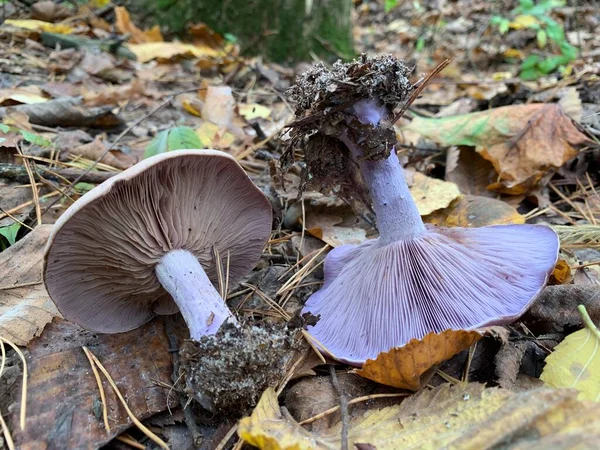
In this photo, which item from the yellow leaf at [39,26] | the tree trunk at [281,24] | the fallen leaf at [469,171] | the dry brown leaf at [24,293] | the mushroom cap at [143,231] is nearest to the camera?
the mushroom cap at [143,231]

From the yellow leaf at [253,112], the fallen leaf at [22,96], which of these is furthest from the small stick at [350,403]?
the fallen leaf at [22,96]

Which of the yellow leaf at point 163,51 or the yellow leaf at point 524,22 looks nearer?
the yellow leaf at point 163,51

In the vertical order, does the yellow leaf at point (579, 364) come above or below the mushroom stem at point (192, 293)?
above

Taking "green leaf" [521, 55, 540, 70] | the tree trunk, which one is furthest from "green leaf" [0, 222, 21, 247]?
"green leaf" [521, 55, 540, 70]

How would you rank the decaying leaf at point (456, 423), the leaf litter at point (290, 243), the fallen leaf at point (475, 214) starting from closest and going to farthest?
the decaying leaf at point (456, 423), the leaf litter at point (290, 243), the fallen leaf at point (475, 214)

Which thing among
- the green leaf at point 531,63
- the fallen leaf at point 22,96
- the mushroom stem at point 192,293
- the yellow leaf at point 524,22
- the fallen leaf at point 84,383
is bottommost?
the fallen leaf at point 84,383

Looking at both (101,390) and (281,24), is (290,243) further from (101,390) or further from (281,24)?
(281,24)

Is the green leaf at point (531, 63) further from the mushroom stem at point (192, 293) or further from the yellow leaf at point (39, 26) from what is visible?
the yellow leaf at point (39, 26)

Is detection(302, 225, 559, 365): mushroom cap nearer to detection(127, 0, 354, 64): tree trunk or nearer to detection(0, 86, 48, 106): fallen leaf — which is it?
detection(0, 86, 48, 106): fallen leaf

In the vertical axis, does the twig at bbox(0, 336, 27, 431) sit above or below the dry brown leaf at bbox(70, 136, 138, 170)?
below
